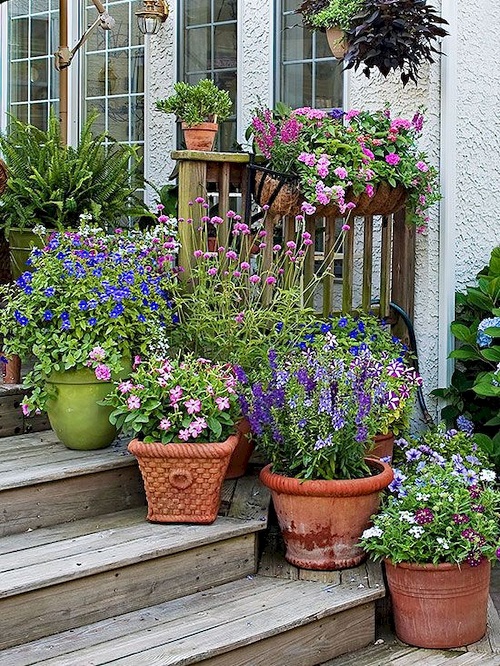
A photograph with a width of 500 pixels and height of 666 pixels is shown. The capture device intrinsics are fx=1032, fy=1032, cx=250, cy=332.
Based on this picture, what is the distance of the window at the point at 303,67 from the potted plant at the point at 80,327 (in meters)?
1.72

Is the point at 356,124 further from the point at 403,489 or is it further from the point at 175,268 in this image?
the point at 403,489

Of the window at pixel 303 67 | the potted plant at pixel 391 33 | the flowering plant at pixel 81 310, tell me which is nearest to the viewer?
the flowering plant at pixel 81 310

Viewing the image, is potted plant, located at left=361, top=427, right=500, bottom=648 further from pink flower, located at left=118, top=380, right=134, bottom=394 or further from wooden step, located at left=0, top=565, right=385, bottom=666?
pink flower, located at left=118, top=380, right=134, bottom=394

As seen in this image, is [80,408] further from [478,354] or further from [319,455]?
[478,354]

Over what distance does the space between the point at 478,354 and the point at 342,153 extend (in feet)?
3.43

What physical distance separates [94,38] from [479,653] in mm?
4185

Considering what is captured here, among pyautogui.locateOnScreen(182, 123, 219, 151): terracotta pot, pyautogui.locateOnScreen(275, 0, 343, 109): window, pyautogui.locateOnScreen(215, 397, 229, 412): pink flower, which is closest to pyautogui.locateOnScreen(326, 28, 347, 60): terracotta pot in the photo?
pyautogui.locateOnScreen(275, 0, 343, 109): window

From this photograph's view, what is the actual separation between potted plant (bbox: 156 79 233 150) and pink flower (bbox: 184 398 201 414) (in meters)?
1.61

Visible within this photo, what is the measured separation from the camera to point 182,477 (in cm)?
337

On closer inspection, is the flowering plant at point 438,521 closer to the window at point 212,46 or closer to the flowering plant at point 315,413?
the flowering plant at point 315,413

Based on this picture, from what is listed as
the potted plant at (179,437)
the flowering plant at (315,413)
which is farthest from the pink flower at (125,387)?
the flowering plant at (315,413)

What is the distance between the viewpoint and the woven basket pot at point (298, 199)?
3957 mm

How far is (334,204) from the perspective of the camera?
3980 millimetres

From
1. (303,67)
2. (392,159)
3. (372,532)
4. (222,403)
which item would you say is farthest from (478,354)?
(303,67)
